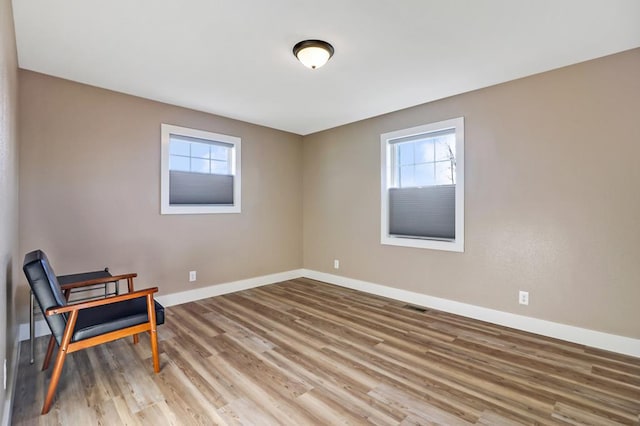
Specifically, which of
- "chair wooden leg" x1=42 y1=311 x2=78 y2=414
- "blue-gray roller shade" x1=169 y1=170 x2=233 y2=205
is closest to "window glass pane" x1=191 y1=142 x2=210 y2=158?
"blue-gray roller shade" x1=169 y1=170 x2=233 y2=205

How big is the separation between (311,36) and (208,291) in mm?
3406

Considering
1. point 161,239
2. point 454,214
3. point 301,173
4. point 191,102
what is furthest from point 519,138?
point 161,239

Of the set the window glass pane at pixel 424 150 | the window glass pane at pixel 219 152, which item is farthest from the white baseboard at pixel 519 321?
the window glass pane at pixel 219 152

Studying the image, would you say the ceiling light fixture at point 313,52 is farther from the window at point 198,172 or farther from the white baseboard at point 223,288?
the white baseboard at point 223,288

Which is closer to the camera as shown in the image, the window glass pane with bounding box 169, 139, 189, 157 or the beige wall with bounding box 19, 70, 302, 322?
the beige wall with bounding box 19, 70, 302, 322

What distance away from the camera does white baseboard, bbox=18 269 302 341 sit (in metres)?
2.94

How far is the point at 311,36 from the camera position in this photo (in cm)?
234

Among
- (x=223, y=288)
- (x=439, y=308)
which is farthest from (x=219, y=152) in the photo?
(x=439, y=308)

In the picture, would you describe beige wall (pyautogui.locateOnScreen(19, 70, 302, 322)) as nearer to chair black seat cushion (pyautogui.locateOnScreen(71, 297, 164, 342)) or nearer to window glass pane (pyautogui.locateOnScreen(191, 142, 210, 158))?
window glass pane (pyautogui.locateOnScreen(191, 142, 210, 158))

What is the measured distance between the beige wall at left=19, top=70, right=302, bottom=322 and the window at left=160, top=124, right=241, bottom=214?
10cm

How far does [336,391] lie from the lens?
81.7 inches

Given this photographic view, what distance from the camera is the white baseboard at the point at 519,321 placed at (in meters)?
2.60

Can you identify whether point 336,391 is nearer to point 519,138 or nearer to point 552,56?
point 519,138

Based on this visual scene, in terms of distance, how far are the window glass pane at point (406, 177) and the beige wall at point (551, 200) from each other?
571 millimetres
